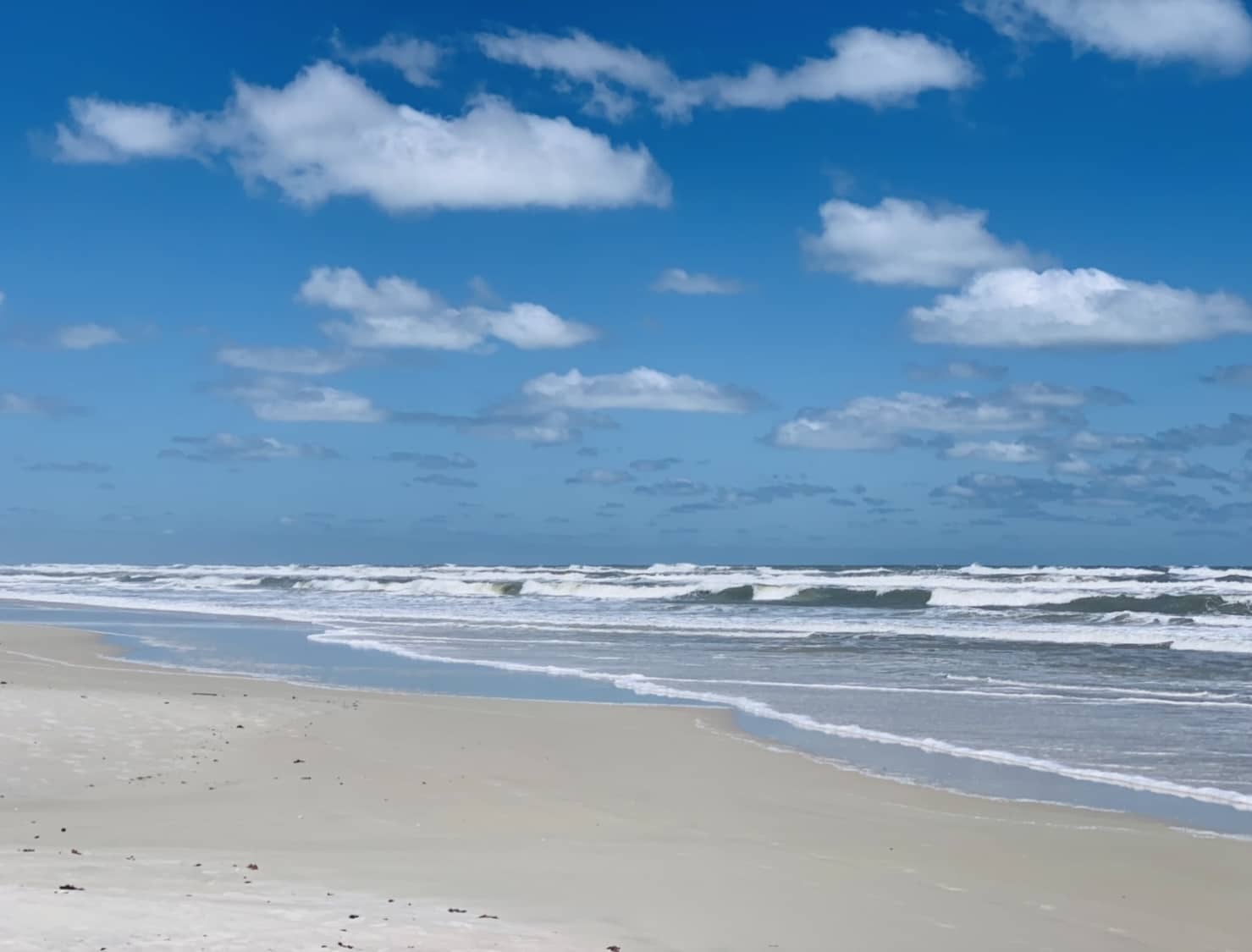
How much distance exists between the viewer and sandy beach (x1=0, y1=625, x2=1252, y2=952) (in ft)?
19.8

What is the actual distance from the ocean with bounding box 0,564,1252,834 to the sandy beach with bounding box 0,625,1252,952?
5.17 feet

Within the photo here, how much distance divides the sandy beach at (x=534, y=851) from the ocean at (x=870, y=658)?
5.17 ft

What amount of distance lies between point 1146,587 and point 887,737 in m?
38.2

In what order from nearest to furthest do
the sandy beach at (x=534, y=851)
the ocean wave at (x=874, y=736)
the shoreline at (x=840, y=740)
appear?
the sandy beach at (x=534, y=851)
the shoreline at (x=840, y=740)
the ocean wave at (x=874, y=736)

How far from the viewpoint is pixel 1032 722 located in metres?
14.5

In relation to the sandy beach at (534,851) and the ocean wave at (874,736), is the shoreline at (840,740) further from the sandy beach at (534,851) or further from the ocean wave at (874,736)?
the sandy beach at (534,851)

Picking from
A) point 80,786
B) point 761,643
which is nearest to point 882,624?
point 761,643

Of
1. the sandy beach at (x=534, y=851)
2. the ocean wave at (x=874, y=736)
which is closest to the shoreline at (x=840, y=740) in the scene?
the ocean wave at (x=874, y=736)

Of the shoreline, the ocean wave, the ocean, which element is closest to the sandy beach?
the shoreline

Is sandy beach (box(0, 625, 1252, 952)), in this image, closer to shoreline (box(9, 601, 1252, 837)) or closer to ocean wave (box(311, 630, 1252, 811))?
shoreline (box(9, 601, 1252, 837))

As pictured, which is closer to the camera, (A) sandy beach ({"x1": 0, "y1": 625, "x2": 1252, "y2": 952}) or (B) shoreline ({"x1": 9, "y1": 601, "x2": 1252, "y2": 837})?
(A) sandy beach ({"x1": 0, "y1": 625, "x2": 1252, "y2": 952})

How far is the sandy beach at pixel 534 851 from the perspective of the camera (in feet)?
19.8

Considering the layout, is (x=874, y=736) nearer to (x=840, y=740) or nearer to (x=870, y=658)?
(x=840, y=740)

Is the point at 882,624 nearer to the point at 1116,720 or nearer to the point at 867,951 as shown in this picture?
the point at 1116,720
